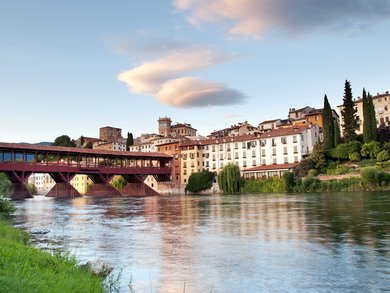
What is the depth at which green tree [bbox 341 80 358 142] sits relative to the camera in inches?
2916

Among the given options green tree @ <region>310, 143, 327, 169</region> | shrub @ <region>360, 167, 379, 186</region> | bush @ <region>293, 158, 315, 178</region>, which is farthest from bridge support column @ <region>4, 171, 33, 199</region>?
shrub @ <region>360, 167, 379, 186</region>

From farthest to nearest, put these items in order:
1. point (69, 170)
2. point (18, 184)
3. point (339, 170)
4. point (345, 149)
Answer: point (69, 170)
point (18, 184)
point (345, 149)
point (339, 170)

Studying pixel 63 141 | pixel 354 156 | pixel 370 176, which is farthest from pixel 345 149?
pixel 63 141

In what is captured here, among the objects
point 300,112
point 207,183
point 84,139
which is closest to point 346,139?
point 207,183

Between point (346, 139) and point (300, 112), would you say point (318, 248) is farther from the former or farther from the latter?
point (300, 112)

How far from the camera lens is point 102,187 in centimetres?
8762

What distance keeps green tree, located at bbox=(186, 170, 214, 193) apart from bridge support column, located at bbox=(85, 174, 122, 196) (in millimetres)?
15837

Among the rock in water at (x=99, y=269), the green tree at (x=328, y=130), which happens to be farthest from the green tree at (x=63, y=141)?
the rock in water at (x=99, y=269)

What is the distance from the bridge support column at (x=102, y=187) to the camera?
8581cm

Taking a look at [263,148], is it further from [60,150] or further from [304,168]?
[60,150]

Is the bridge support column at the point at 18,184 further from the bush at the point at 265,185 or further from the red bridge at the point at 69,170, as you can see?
the bush at the point at 265,185

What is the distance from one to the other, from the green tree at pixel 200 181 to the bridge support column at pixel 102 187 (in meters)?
15.8

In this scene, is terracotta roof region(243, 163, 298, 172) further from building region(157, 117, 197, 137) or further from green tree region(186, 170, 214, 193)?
building region(157, 117, 197, 137)

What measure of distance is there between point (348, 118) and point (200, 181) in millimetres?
33378
